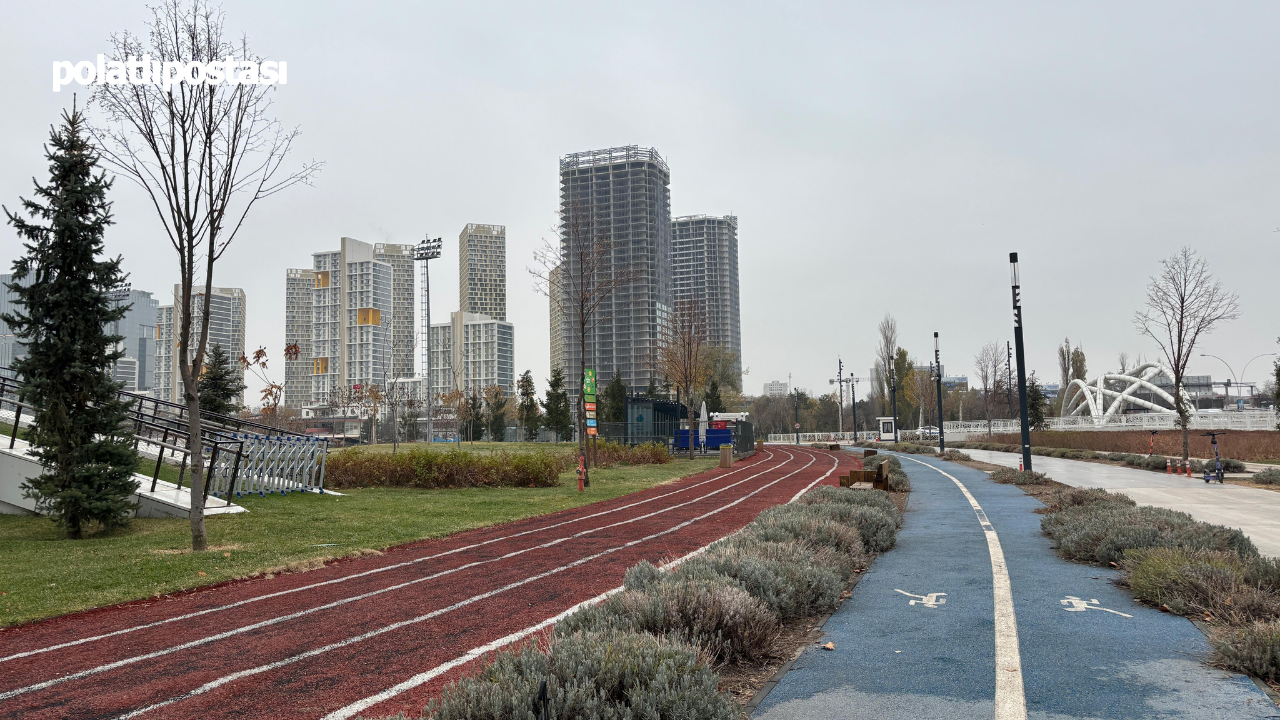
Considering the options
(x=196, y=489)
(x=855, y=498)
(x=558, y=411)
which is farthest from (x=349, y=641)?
(x=558, y=411)

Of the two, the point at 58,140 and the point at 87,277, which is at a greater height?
the point at 58,140

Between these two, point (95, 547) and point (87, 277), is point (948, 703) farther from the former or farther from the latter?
point (87, 277)

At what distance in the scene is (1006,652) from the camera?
217 inches

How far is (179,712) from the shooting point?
16.3ft

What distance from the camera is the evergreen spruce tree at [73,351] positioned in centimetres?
1298

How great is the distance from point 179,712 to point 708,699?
3647 millimetres

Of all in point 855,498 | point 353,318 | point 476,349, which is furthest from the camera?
point 476,349

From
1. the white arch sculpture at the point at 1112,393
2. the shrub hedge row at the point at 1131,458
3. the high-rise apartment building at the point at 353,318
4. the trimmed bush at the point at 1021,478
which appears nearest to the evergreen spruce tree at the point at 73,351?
the trimmed bush at the point at 1021,478

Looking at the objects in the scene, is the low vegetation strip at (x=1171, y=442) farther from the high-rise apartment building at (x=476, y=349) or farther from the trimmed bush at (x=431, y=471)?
the high-rise apartment building at (x=476, y=349)

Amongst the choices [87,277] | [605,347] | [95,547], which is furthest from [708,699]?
[605,347]

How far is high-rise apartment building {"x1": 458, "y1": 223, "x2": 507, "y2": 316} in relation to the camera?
587 ft

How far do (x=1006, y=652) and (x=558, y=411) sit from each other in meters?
69.5

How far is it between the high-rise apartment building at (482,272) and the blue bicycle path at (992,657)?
175m

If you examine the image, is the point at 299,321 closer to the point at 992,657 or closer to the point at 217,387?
the point at 217,387
